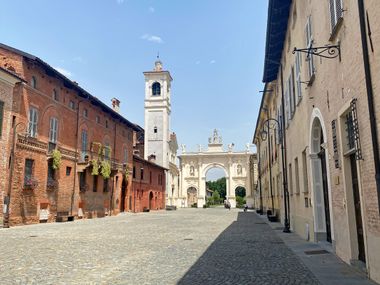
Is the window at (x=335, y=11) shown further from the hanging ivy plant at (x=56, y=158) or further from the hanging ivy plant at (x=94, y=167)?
the hanging ivy plant at (x=94, y=167)

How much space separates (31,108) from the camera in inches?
855

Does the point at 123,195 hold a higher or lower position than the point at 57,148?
lower

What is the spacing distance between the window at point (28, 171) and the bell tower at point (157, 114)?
1738 inches

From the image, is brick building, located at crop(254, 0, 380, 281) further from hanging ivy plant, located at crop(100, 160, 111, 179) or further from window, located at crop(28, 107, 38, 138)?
hanging ivy plant, located at crop(100, 160, 111, 179)

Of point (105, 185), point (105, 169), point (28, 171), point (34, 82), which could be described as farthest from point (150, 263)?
point (105, 185)

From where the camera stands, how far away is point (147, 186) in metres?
Result: 47.8

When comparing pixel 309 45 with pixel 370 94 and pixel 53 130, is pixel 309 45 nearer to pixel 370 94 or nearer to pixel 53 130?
pixel 370 94

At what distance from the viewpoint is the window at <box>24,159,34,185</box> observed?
21016 millimetres

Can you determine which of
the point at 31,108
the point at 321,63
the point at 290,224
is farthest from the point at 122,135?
the point at 321,63

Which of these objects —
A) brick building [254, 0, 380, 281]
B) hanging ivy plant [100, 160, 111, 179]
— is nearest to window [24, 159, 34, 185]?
hanging ivy plant [100, 160, 111, 179]

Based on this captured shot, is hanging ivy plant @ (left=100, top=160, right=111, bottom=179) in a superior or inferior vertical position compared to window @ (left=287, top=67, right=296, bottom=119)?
inferior

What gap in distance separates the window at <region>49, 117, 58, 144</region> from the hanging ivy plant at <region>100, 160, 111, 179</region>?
6.51 m

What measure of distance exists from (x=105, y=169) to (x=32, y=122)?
10.0 metres

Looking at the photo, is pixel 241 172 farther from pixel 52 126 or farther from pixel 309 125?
pixel 309 125
